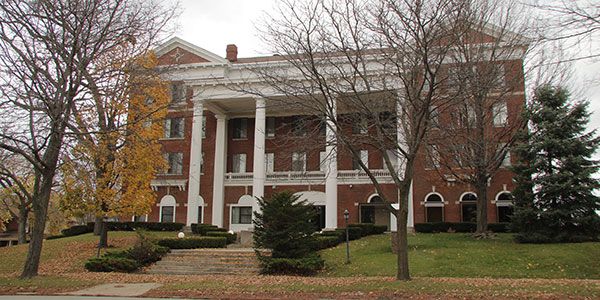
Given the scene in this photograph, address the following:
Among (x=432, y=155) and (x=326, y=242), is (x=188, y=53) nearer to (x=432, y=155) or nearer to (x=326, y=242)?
(x=326, y=242)

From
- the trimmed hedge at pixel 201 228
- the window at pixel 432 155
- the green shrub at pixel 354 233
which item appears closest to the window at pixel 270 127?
the trimmed hedge at pixel 201 228

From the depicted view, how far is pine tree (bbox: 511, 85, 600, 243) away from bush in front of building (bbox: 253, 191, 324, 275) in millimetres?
10259

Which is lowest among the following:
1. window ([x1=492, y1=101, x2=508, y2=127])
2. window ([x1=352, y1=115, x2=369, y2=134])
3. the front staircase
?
the front staircase

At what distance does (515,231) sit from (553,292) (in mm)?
13295

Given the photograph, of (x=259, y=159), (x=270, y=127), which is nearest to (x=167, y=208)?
(x=259, y=159)

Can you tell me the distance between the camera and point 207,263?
21.4 metres

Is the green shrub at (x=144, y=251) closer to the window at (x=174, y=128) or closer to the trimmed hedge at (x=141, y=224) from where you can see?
the trimmed hedge at (x=141, y=224)

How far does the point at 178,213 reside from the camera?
1614 inches

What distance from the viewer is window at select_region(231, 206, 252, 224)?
40.3 metres

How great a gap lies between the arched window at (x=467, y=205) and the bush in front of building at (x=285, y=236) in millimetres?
18108

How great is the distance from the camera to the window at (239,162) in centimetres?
4238

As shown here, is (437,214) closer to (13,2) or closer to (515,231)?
(515,231)

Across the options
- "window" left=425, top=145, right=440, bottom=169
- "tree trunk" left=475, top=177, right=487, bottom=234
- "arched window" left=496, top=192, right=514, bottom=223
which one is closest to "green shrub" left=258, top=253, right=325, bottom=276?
"window" left=425, top=145, right=440, bottom=169

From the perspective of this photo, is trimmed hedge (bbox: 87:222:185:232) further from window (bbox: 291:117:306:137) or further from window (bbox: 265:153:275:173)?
window (bbox: 291:117:306:137)
